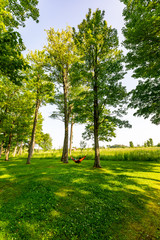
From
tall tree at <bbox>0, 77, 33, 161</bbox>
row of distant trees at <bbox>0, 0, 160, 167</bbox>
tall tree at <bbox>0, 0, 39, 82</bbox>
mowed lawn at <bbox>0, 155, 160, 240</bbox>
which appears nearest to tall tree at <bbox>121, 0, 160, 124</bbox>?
row of distant trees at <bbox>0, 0, 160, 167</bbox>

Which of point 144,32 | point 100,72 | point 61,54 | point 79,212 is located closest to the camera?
point 79,212

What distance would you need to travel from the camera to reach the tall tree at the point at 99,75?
11562 mm

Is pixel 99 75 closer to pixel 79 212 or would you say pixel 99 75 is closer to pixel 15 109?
pixel 79 212

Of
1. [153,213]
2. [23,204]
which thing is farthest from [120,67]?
[23,204]

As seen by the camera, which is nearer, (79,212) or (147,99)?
(79,212)

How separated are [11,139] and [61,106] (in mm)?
12583

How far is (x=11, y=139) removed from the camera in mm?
22125

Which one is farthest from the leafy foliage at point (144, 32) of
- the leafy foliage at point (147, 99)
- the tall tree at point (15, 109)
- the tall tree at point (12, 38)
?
the tall tree at point (15, 109)

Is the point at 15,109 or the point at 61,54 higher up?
the point at 61,54

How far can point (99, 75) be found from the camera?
482 inches

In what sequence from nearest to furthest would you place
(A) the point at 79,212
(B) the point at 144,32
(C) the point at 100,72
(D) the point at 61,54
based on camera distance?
(A) the point at 79,212
(B) the point at 144,32
(C) the point at 100,72
(D) the point at 61,54

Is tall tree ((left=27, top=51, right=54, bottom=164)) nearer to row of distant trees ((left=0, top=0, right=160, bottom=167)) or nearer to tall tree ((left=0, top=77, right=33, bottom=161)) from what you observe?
row of distant trees ((left=0, top=0, right=160, bottom=167))

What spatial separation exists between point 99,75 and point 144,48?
463 cm

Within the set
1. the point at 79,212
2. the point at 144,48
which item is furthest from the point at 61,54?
the point at 79,212
